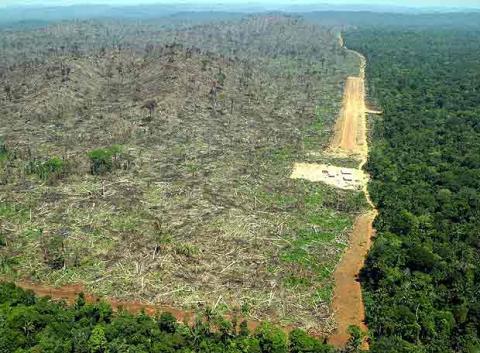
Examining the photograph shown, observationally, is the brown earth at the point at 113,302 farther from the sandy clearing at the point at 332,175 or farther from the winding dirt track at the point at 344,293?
the sandy clearing at the point at 332,175

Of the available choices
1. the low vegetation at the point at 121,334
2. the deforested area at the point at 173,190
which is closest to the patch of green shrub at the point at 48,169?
the deforested area at the point at 173,190

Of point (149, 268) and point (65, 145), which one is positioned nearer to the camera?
point (149, 268)

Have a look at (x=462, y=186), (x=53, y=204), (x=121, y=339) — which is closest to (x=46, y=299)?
(x=121, y=339)

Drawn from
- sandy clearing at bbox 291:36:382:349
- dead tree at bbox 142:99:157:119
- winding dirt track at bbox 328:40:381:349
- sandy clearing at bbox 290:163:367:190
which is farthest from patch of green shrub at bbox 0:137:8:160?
winding dirt track at bbox 328:40:381:349

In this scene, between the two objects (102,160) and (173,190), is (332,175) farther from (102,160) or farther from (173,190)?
(102,160)

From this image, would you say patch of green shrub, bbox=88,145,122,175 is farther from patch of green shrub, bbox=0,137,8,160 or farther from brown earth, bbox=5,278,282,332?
brown earth, bbox=5,278,282,332

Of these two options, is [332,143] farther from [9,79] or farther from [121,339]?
[9,79]
